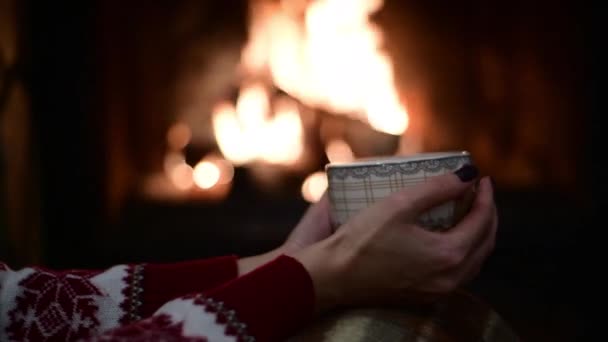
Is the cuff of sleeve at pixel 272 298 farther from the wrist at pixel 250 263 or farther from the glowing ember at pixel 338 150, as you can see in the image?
the glowing ember at pixel 338 150

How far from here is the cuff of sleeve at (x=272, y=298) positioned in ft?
1.51

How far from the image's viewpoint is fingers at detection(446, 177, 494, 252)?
0.52 m

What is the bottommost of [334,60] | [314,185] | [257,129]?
[314,185]

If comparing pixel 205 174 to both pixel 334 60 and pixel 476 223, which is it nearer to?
pixel 334 60

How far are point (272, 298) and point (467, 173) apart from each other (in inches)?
6.1

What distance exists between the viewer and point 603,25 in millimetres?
1619

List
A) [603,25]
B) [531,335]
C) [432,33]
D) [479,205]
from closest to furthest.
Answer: [479,205], [531,335], [603,25], [432,33]

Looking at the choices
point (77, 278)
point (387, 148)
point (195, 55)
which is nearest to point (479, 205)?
point (77, 278)

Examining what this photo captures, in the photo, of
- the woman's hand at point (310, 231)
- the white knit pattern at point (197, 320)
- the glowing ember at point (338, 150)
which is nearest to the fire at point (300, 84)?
the glowing ember at point (338, 150)

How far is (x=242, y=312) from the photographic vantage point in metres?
0.46

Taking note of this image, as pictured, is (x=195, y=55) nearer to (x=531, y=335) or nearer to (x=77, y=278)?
(x=531, y=335)

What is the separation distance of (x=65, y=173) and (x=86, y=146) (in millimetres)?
76

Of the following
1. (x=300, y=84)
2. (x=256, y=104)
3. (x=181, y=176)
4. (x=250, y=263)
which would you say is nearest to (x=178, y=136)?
(x=181, y=176)

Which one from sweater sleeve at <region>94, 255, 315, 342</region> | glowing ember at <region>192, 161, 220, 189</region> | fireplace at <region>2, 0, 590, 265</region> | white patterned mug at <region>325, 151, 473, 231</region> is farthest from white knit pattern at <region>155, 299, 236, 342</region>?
glowing ember at <region>192, 161, 220, 189</region>
